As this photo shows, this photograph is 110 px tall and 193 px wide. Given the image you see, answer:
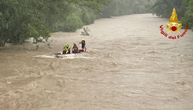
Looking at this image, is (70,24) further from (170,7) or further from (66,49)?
(66,49)

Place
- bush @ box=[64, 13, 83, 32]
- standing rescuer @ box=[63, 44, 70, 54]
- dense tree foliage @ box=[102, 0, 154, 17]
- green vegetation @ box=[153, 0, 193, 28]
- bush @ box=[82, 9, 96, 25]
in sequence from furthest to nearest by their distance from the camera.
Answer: dense tree foliage @ box=[102, 0, 154, 17] → bush @ box=[82, 9, 96, 25] → green vegetation @ box=[153, 0, 193, 28] → bush @ box=[64, 13, 83, 32] → standing rescuer @ box=[63, 44, 70, 54]

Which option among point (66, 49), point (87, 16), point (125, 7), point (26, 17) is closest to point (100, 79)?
point (66, 49)

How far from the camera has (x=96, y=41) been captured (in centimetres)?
3766

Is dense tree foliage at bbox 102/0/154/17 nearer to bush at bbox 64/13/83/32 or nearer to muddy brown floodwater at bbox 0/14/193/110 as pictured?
bush at bbox 64/13/83/32

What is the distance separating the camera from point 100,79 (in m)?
20.6

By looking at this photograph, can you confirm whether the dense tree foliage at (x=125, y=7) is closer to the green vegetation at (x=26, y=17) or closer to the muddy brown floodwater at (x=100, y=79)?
the green vegetation at (x=26, y=17)

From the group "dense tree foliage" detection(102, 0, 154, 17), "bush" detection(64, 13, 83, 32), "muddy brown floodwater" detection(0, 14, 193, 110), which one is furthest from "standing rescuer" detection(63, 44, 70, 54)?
"dense tree foliage" detection(102, 0, 154, 17)

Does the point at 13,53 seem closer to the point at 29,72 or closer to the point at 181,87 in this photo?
the point at 29,72

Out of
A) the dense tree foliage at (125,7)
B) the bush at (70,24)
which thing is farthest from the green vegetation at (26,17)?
the dense tree foliage at (125,7)

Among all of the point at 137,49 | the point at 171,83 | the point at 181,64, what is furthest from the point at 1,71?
the point at 137,49

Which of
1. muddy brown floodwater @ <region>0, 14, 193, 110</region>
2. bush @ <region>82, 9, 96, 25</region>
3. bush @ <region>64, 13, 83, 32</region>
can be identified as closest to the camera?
muddy brown floodwater @ <region>0, 14, 193, 110</region>

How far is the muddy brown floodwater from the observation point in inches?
634

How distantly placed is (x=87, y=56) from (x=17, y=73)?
7.16 m

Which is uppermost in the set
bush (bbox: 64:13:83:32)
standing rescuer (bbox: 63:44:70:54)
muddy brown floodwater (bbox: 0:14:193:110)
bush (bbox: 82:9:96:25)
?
bush (bbox: 82:9:96:25)
